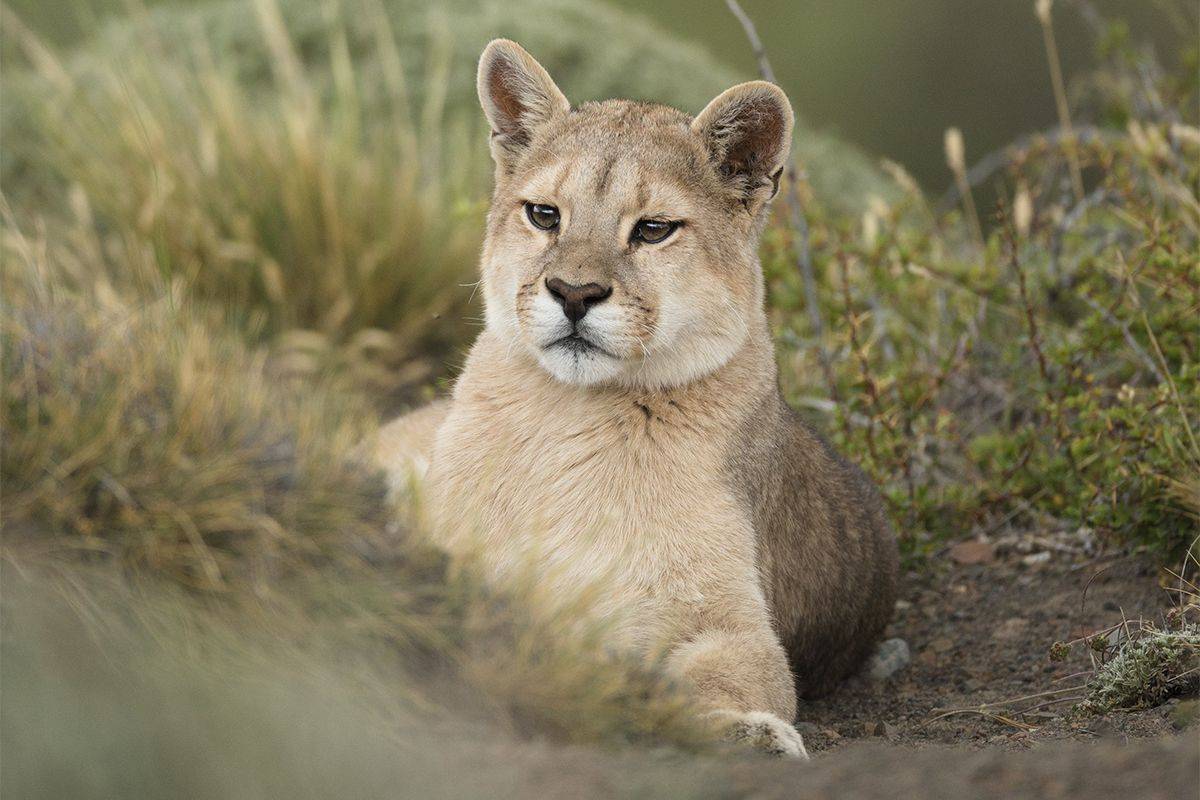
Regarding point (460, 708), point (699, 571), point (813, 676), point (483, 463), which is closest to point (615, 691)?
point (460, 708)

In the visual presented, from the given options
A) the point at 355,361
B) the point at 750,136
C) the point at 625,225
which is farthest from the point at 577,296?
the point at 355,361

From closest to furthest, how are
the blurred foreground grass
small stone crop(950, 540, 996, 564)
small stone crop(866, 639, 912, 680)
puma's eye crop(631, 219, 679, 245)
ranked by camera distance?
1. the blurred foreground grass
2. puma's eye crop(631, 219, 679, 245)
3. small stone crop(866, 639, 912, 680)
4. small stone crop(950, 540, 996, 564)

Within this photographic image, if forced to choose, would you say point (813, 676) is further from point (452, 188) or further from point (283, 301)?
point (452, 188)

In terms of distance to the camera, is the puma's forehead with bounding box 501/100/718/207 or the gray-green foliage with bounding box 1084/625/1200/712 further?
the puma's forehead with bounding box 501/100/718/207

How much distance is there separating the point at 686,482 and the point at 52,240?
5.80 meters

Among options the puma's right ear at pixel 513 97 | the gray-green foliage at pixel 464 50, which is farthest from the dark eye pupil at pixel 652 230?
the gray-green foliage at pixel 464 50

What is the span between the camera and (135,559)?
4.18 metres

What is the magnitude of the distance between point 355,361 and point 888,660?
12.8ft

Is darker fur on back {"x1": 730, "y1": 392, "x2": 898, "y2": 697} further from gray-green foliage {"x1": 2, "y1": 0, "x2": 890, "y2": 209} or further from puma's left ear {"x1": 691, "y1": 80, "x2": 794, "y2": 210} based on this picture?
gray-green foliage {"x1": 2, "y1": 0, "x2": 890, "y2": 209}

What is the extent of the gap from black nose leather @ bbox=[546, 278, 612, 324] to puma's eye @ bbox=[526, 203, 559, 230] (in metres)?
0.47

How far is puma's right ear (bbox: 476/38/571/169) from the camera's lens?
520 cm

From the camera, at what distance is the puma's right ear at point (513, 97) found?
520 cm

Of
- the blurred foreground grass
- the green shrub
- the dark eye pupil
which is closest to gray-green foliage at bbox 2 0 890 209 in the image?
the blurred foreground grass

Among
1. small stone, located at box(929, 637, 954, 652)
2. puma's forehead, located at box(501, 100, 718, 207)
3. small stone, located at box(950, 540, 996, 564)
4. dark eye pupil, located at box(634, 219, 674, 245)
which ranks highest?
puma's forehead, located at box(501, 100, 718, 207)
